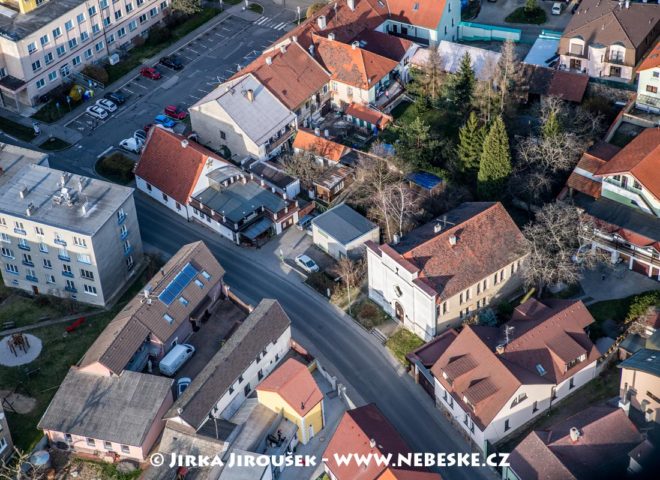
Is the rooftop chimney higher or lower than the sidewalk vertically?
higher

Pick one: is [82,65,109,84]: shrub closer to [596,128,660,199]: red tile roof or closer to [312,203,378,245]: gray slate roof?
[312,203,378,245]: gray slate roof

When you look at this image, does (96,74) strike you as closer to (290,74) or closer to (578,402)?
(290,74)

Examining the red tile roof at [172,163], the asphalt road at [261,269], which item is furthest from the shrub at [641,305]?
the red tile roof at [172,163]

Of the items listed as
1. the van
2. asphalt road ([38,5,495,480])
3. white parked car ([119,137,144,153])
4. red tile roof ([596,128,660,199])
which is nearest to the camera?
asphalt road ([38,5,495,480])

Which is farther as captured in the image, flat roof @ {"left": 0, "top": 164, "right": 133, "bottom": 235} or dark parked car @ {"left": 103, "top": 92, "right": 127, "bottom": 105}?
dark parked car @ {"left": 103, "top": 92, "right": 127, "bottom": 105}

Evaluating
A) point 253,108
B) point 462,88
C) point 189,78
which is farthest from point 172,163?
point 462,88

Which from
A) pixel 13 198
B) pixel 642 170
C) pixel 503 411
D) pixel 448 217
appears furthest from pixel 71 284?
pixel 642 170

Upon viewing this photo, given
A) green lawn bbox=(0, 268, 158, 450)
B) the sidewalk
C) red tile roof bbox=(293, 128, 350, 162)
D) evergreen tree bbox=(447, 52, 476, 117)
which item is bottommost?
green lawn bbox=(0, 268, 158, 450)

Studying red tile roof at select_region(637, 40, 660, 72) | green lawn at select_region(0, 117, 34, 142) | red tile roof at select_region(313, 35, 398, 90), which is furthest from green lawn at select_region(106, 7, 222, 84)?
red tile roof at select_region(637, 40, 660, 72)
